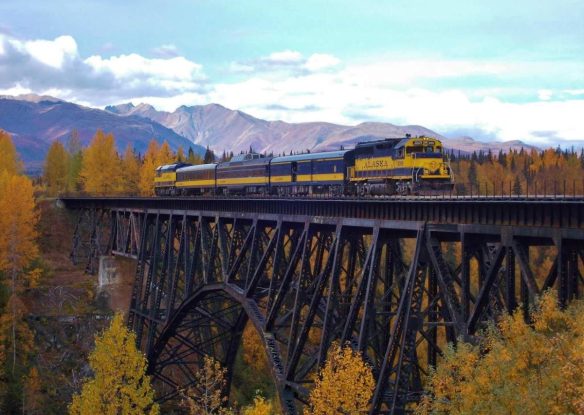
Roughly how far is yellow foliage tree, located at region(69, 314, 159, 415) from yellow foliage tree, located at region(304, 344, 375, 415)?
18.1m

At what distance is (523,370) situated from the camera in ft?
58.4

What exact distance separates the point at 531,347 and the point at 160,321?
37493mm

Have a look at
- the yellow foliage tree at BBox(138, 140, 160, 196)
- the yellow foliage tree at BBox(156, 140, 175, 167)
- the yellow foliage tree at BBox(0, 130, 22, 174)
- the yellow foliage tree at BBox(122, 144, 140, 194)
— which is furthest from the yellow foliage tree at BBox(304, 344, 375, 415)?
the yellow foliage tree at BBox(156, 140, 175, 167)

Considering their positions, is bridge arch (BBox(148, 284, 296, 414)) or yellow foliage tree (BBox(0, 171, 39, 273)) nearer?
Result: bridge arch (BBox(148, 284, 296, 414))

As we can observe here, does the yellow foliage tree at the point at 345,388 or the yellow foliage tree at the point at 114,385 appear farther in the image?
the yellow foliage tree at the point at 114,385

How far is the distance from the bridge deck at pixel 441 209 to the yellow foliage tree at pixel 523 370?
2.89 m

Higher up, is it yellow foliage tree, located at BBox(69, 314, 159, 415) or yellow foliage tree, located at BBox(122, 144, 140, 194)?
yellow foliage tree, located at BBox(122, 144, 140, 194)

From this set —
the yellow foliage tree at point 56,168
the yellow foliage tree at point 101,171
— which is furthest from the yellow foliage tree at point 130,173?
the yellow foliage tree at point 56,168

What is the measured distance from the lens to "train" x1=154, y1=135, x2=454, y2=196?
38.3 m

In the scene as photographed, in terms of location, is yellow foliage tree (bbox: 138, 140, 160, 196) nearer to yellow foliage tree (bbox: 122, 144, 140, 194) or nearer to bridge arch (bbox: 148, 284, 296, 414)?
yellow foliage tree (bbox: 122, 144, 140, 194)

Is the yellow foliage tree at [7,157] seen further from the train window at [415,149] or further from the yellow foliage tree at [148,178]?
the train window at [415,149]

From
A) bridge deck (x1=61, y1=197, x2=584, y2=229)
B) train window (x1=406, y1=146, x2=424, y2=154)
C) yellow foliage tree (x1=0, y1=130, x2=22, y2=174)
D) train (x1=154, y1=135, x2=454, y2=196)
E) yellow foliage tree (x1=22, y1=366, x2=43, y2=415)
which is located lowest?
yellow foliage tree (x1=22, y1=366, x2=43, y2=415)

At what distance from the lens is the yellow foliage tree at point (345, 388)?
84.5 feet

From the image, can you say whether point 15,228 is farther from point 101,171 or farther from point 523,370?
point 523,370
